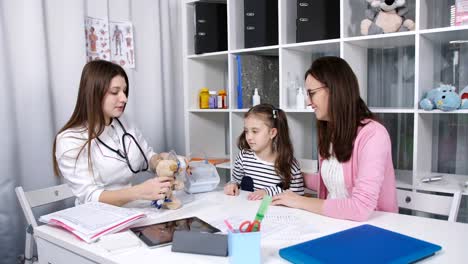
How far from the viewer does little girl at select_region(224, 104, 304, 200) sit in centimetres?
193

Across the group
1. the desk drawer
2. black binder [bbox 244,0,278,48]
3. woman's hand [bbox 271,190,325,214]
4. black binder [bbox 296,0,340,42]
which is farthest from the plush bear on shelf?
the desk drawer

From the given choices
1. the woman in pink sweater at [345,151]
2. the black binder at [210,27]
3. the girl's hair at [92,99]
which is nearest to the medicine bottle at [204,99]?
the black binder at [210,27]

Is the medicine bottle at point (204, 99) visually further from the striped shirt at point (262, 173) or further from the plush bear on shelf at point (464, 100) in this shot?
the plush bear on shelf at point (464, 100)

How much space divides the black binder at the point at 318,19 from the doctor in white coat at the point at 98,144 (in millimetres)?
1026

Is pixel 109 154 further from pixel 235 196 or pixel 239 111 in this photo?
pixel 239 111

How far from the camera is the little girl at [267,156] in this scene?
1.93 m

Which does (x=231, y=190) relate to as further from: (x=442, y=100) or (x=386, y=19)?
(x=386, y=19)

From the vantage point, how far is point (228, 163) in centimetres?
263

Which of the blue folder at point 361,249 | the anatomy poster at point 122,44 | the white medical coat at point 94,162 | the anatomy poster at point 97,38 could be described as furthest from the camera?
the anatomy poster at point 122,44

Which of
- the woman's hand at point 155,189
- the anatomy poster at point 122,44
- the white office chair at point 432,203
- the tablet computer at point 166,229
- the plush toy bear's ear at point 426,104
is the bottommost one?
the white office chair at point 432,203

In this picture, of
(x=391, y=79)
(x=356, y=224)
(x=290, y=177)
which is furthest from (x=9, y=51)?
(x=391, y=79)

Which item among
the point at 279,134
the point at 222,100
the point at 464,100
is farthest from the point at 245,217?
A: the point at 222,100

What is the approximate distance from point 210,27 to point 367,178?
1646mm

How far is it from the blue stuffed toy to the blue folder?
0.88 m
